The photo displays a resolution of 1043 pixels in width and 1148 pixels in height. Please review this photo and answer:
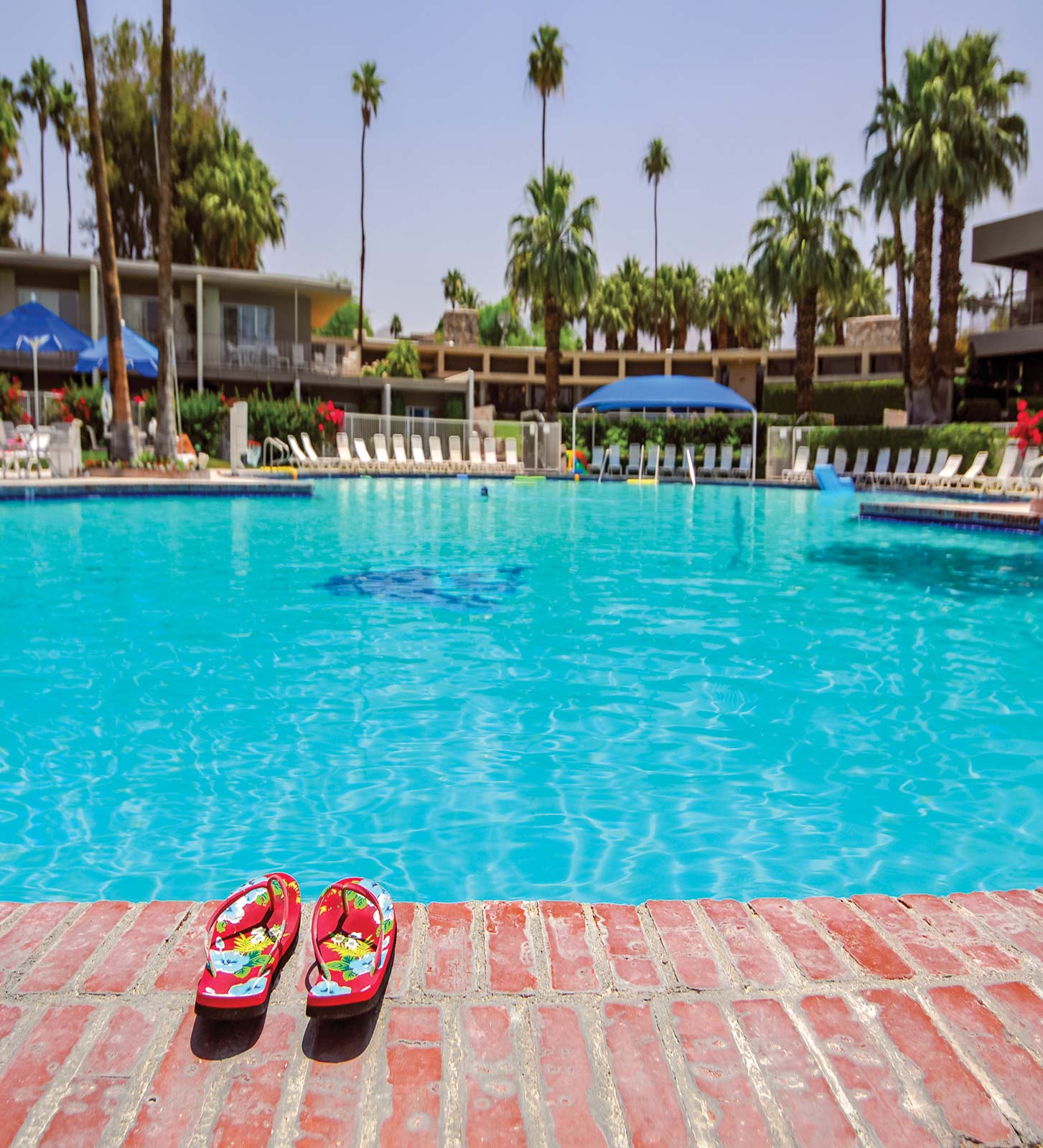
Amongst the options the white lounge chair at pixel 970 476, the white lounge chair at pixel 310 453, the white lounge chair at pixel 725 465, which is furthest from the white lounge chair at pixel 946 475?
the white lounge chair at pixel 310 453

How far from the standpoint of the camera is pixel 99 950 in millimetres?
1958

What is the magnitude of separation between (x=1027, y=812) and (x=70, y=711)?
4580 millimetres

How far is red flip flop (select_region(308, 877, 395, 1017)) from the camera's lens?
170 centimetres

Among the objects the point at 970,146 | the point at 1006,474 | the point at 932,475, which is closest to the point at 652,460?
the point at 932,475

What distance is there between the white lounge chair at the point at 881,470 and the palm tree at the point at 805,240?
6394 mm

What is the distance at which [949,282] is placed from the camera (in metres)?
26.4

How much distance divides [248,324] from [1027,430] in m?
24.4

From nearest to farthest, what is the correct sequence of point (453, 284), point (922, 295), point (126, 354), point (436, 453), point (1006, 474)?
1. point (1006, 474)
2. point (126, 354)
3. point (922, 295)
4. point (436, 453)
5. point (453, 284)

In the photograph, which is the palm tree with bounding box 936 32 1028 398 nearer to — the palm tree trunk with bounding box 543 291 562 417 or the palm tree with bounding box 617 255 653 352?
the palm tree trunk with bounding box 543 291 562 417

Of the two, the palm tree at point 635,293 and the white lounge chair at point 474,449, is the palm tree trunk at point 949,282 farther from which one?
the palm tree at point 635,293

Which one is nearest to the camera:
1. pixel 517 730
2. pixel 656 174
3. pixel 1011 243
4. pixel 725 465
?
pixel 517 730

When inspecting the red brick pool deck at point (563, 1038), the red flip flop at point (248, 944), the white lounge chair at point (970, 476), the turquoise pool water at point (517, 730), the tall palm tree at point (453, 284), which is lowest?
the turquoise pool water at point (517, 730)

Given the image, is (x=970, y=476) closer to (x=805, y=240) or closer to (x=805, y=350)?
(x=805, y=350)

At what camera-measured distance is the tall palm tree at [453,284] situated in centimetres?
7294
